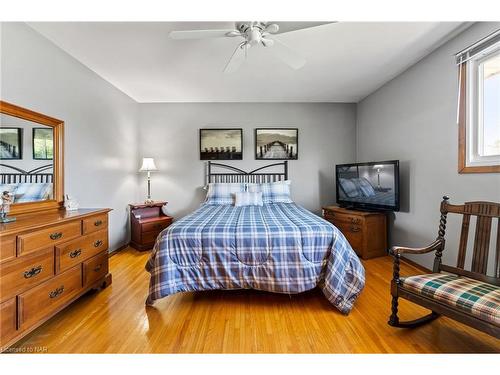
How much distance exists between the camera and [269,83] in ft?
11.0

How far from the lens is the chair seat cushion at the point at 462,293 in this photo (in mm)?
1219

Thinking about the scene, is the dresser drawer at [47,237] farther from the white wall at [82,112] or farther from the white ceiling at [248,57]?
the white ceiling at [248,57]

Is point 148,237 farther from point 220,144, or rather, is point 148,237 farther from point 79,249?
point 220,144

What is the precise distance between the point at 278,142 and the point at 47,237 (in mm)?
3479

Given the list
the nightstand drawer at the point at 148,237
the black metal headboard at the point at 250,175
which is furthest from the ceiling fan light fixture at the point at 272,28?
the nightstand drawer at the point at 148,237

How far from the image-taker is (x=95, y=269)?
7.03 ft

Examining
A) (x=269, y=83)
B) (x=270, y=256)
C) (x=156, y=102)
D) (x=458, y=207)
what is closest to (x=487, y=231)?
(x=458, y=207)

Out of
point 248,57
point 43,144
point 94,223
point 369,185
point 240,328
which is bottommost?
point 240,328

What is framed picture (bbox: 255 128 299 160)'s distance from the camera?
421 cm

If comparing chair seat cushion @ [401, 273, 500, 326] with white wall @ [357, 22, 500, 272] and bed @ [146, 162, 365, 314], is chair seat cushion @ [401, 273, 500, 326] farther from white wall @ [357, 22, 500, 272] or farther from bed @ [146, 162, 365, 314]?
white wall @ [357, 22, 500, 272]

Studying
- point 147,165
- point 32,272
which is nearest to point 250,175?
point 147,165

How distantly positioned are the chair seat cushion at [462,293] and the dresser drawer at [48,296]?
99.2 inches
